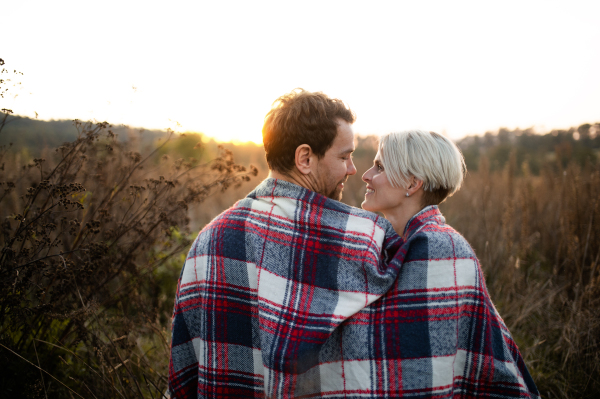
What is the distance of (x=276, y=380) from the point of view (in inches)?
57.8

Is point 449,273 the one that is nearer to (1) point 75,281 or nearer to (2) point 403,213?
(2) point 403,213

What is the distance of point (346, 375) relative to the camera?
5.08ft

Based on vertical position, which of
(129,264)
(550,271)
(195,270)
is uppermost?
(195,270)

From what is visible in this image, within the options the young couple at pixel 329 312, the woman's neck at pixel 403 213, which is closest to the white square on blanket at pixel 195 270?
the young couple at pixel 329 312

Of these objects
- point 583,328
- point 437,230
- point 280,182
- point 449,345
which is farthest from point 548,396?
point 280,182

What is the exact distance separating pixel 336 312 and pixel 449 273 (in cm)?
55

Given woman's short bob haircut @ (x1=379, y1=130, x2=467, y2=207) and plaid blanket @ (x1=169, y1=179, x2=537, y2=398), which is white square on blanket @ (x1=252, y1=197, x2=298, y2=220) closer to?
plaid blanket @ (x1=169, y1=179, x2=537, y2=398)

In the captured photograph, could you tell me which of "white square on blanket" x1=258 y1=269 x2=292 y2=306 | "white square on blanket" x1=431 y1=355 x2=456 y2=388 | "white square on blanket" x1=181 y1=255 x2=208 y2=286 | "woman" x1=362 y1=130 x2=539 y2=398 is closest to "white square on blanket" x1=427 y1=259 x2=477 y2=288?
"woman" x1=362 y1=130 x2=539 y2=398

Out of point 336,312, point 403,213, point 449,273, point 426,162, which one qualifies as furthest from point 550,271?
point 336,312

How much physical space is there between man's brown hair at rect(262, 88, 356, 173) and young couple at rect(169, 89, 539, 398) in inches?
7.7

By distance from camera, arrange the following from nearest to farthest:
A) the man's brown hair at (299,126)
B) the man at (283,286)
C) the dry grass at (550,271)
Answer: the man at (283,286), the man's brown hair at (299,126), the dry grass at (550,271)

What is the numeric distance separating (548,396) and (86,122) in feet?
11.9

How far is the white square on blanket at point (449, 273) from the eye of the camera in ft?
5.13

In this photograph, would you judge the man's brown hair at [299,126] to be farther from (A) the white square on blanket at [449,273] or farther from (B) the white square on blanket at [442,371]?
(B) the white square on blanket at [442,371]
